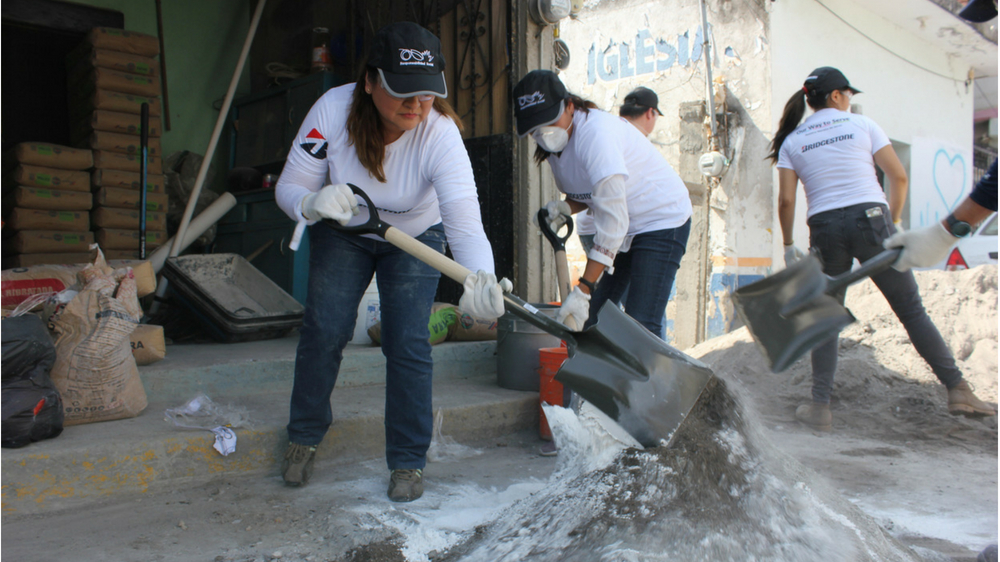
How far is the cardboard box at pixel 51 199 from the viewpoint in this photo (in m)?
4.45

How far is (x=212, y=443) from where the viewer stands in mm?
2498

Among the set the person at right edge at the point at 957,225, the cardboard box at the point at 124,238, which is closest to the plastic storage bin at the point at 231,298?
the cardboard box at the point at 124,238

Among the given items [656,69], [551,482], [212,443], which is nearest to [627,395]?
[551,482]

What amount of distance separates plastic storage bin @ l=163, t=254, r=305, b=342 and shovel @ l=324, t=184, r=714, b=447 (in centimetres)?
215

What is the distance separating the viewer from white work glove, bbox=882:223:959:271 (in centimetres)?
208

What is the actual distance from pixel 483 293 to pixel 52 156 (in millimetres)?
4139

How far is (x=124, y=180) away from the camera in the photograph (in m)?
4.89

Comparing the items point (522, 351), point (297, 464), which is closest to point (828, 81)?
point (522, 351)

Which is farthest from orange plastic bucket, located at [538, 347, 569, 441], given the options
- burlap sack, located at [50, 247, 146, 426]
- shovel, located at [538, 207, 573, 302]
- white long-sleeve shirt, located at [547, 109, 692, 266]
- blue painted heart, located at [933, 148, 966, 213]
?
blue painted heart, located at [933, 148, 966, 213]

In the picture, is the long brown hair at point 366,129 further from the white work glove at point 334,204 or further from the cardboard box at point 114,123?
the cardboard box at point 114,123

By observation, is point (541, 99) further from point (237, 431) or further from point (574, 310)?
point (237, 431)

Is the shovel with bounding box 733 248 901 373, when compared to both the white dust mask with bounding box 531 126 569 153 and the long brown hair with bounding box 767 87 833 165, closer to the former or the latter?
the white dust mask with bounding box 531 126 569 153

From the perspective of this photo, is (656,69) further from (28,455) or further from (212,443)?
(28,455)

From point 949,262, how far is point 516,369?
6.16 m
